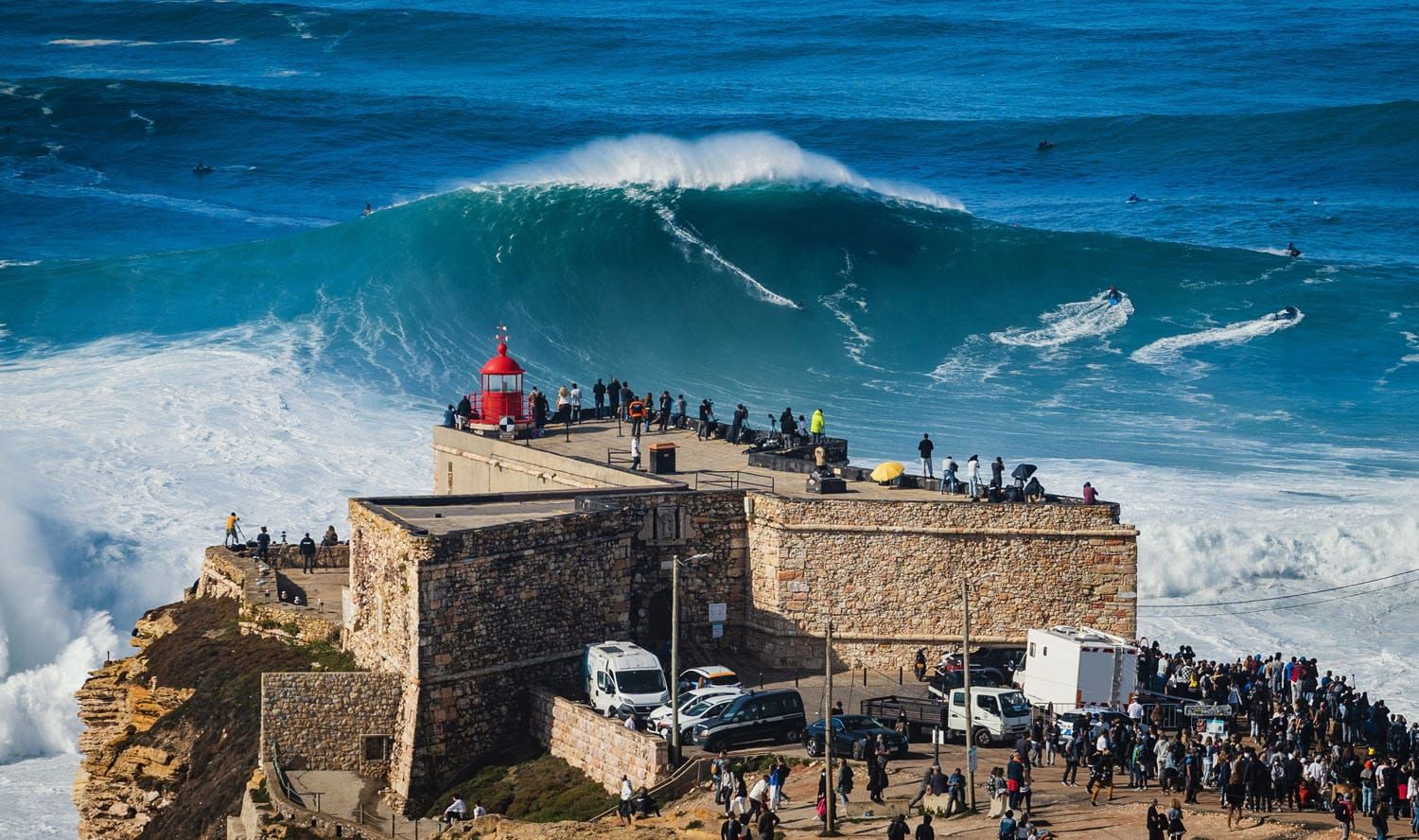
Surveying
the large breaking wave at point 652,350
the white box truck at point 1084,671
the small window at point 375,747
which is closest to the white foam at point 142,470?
the large breaking wave at point 652,350

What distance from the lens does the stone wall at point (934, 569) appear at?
37656 millimetres

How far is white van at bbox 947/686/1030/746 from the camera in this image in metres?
34.2

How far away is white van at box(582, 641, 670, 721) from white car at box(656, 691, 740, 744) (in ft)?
2.22

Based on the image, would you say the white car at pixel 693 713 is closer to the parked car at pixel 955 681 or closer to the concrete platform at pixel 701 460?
the parked car at pixel 955 681

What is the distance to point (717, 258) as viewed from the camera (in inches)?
2781

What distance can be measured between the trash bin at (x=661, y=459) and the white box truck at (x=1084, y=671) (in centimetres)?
825

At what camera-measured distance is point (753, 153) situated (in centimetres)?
7844

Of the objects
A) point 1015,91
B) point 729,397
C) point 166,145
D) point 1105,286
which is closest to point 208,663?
point 729,397

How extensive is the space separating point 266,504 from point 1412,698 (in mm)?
28536

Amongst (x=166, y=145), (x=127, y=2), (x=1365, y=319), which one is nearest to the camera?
(x=1365, y=319)

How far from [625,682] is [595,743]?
1174mm

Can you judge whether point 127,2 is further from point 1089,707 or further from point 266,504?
point 1089,707

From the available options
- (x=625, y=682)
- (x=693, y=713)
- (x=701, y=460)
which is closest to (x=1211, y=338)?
(x=701, y=460)

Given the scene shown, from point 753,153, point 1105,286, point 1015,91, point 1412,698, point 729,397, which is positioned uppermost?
point 1015,91
